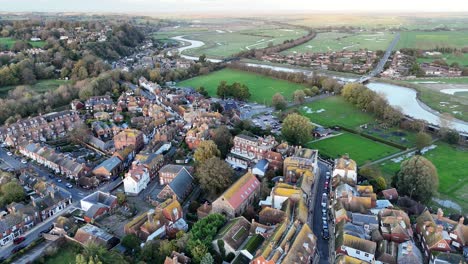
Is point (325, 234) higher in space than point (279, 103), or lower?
lower

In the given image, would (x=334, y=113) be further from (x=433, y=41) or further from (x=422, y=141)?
(x=433, y=41)

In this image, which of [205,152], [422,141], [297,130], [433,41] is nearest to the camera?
[205,152]

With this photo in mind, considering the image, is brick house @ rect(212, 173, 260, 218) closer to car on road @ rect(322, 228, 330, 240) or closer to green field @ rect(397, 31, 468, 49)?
car on road @ rect(322, 228, 330, 240)

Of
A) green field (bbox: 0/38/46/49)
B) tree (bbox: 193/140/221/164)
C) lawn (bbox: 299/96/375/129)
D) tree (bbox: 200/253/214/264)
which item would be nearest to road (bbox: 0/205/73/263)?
tree (bbox: 193/140/221/164)

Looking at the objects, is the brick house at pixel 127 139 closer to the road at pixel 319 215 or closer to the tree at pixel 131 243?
the tree at pixel 131 243

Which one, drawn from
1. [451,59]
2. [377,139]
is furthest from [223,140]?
[451,59]

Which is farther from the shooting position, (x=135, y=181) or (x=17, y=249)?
(x=135, y=181)
